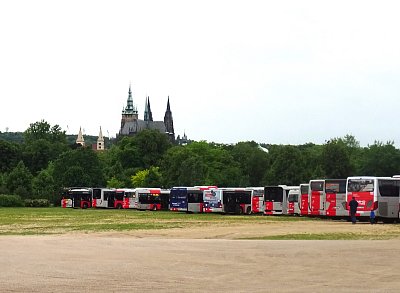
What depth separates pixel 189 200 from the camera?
101062mm

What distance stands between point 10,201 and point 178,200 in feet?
131

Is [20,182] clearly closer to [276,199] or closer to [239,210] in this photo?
[239,210]

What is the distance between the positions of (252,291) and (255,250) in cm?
1196

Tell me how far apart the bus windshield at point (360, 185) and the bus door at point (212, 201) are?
34366mm

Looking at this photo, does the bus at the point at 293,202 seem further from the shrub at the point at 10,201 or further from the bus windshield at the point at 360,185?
the shrub at the point at 10,201

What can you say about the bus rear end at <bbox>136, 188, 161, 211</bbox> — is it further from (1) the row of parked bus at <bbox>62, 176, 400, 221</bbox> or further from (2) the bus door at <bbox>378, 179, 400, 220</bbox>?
(2) the bus door at <bbox>378, 179, 400, 220</bbox>

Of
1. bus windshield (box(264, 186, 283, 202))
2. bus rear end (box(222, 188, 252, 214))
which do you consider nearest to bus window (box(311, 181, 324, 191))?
bus windshield (box(264, 186, 283, 202))

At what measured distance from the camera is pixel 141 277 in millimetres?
21891

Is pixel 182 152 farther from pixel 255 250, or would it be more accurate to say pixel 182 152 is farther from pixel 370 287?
pixel 370 287

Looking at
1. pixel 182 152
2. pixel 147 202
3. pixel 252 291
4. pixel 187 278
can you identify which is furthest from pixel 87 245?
pixel 182 152

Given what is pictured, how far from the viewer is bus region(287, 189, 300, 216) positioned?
273 feet

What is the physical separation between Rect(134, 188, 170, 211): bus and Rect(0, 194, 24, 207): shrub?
27.1 metres

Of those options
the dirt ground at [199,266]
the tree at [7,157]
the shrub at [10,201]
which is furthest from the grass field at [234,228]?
the tree at [7,157]

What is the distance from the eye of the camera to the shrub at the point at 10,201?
131825 millimetres
